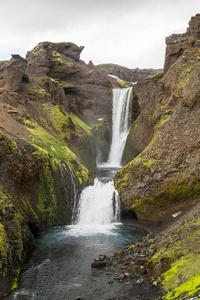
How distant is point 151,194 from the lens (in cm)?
2419

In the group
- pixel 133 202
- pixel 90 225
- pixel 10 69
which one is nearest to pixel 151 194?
pixel 133 202

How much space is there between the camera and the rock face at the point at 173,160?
75.5 ft

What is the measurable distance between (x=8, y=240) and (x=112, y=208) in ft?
43.2

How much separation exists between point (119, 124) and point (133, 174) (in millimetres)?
27935

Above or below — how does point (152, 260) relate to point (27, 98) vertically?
below

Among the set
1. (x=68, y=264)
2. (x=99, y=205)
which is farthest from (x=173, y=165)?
(x=68, y=264)

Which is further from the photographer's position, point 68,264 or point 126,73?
point 126,73

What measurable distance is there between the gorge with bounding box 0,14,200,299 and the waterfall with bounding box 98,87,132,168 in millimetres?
1947

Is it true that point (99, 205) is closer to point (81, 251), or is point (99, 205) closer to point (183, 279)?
point (81, 251)

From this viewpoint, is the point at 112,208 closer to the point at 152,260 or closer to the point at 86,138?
the point at 152,260

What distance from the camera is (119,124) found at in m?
52.9

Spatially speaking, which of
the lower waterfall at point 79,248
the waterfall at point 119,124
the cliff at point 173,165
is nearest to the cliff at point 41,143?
the lower waterfall at point 79,248

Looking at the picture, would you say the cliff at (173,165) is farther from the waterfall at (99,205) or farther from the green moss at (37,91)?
the green moss at (37,91)

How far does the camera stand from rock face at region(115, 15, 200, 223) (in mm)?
23000
